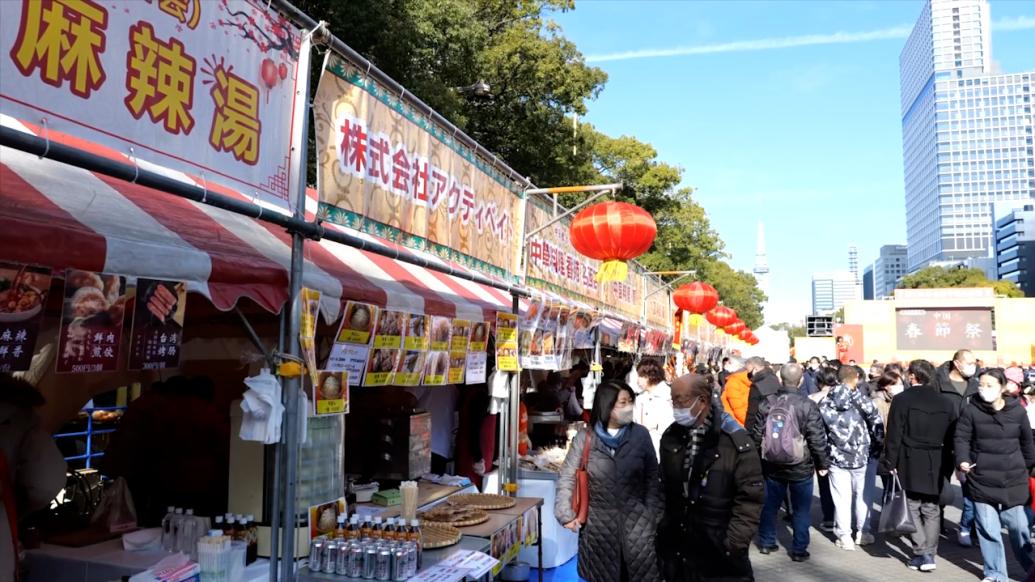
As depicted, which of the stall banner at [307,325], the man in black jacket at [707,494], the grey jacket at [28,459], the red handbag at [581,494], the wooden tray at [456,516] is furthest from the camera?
the wooden tray at [456,516]

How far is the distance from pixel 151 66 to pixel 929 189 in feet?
706

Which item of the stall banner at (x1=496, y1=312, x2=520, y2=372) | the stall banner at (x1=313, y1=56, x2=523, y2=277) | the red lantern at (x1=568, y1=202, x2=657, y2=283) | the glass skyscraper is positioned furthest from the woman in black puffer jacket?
the glass skyscraper

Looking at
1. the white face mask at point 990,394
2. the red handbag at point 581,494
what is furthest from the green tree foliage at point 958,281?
the red handbag at point 581,494

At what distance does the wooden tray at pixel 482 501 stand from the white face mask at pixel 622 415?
1.67 m

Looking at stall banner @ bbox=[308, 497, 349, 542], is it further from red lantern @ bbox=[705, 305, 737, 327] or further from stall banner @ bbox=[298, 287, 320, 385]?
red lantern @ bbox=[705, 305, 737, 327]

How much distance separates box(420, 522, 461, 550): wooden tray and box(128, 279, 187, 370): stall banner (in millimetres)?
2026

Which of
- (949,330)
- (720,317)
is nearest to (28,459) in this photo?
(720,317)

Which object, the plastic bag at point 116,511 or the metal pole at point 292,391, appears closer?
the metal pole at point 292,391

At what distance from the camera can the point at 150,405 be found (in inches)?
193

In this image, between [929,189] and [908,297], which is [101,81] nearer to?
[908,297]

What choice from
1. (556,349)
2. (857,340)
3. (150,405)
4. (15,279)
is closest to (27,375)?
(150,405)

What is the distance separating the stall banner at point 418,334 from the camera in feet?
16.0

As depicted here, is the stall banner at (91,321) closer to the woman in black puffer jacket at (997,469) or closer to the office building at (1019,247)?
the woman in black puffer jacket at (997,469)

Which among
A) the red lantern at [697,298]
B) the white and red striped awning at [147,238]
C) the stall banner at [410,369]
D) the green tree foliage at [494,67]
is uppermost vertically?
the green tree foliage at [494,67]
